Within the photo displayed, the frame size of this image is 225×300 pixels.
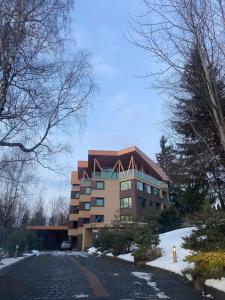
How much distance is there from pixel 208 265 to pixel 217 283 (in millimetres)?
929

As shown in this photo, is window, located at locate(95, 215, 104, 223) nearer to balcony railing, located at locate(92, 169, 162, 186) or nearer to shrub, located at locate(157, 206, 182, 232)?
balcony railing, located at locate(92, 169, 162, 186)

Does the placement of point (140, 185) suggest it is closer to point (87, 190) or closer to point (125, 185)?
point (125, 185)

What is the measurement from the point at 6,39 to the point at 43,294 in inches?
268

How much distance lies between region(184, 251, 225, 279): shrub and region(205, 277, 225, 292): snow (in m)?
0.10

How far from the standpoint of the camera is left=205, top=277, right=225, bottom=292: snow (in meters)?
10.1

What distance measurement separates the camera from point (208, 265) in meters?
11.4

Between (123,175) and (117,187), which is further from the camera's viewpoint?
(117,187)

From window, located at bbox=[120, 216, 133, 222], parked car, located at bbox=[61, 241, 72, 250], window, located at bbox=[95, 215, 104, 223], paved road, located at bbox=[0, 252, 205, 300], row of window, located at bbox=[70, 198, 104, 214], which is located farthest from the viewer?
parked car, located at bbox=[61, 241, 72, 250]

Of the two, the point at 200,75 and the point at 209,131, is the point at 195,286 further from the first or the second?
the point at 200,75

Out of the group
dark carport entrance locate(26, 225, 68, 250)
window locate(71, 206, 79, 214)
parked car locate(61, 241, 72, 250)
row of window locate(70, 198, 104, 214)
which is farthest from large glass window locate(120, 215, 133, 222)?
window locate(71, 206, 79, 214)

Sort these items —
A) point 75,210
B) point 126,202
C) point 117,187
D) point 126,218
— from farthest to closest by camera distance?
point 75,210 < point 117,187 < point 126,202 < point 126,218

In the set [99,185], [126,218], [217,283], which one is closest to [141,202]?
[99,185]

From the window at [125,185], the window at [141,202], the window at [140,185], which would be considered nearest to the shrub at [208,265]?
the window at [125,185]

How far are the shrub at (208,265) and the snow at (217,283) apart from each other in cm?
10
